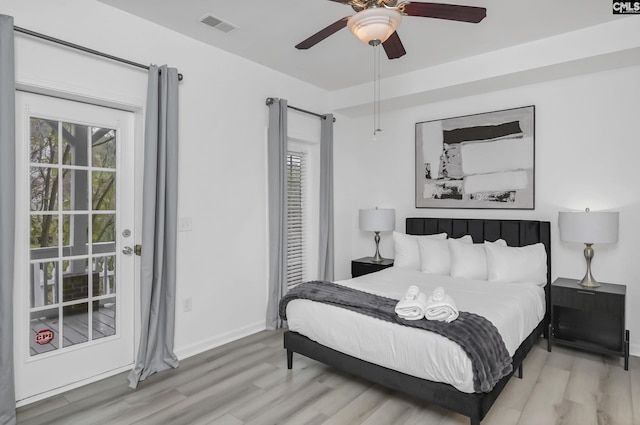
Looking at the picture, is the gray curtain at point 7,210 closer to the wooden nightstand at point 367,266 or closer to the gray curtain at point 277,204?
the gray curtain at point 277,204

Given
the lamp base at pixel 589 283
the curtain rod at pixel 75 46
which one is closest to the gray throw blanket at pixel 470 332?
the lamp base at pixel 589 283

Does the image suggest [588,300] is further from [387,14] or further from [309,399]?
[387,14]

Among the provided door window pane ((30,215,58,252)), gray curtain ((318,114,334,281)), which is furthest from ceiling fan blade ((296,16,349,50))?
gray curtain ((318,114,334,281))

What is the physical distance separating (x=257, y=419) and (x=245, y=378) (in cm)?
59

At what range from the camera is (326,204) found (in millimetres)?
4805

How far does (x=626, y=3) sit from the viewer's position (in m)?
2.84

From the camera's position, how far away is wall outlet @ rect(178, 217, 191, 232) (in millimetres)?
3346

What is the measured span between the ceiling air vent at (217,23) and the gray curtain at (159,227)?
487 millimetres

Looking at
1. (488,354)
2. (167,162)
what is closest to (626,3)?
(488,354)

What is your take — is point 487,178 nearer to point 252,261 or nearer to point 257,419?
point 252,261

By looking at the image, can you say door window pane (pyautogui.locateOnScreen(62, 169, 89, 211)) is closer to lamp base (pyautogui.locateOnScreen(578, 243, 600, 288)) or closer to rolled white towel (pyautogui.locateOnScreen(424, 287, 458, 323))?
rolled white towel (pyautogui.locateOnScreen(424, 287, 458, 323))

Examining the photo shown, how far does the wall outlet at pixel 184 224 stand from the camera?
3346 mm

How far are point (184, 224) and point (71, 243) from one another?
2.82ft

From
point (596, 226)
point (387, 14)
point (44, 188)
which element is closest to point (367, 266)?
point (596, 226)
